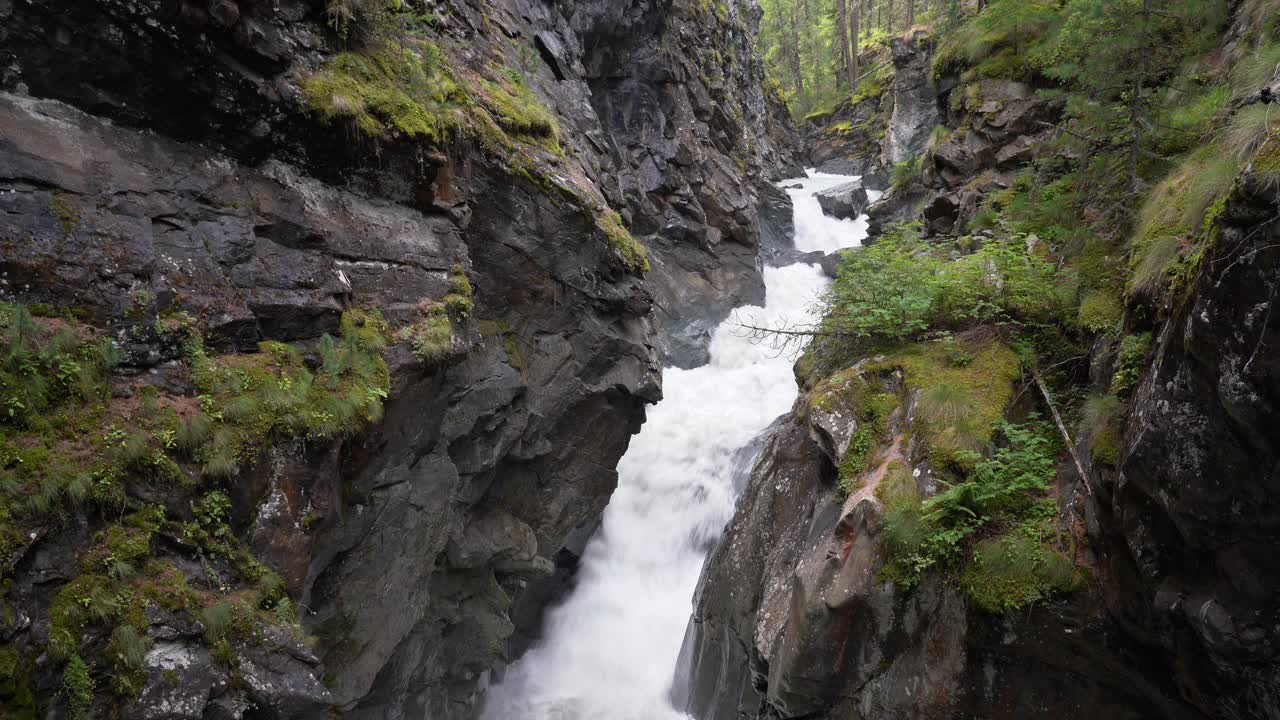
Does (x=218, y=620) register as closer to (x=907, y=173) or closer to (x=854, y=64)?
(x=907, y=173)

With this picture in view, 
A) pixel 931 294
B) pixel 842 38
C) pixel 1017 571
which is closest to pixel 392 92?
pixel 931 294

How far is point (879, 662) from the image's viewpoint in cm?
565

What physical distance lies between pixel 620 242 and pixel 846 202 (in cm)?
2032

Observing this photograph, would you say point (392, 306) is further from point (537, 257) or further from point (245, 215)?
point (537, 257)

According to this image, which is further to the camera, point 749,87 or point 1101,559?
point 749,87

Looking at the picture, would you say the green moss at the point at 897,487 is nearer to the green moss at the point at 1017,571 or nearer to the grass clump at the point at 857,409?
the grass clump at the point at 857,409

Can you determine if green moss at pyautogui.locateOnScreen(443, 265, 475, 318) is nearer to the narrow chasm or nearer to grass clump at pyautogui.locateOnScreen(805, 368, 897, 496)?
the narrow chasm

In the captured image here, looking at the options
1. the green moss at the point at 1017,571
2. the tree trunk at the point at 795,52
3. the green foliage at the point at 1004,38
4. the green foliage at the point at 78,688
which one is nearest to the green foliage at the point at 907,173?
Answer: the green foliage at the point at 1004,38

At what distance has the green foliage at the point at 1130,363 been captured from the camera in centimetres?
475

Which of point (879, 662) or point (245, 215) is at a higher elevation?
point (245, 215)

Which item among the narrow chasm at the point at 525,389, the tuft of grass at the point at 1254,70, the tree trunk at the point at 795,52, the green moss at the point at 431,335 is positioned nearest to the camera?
the narrow chasm at the point at 525,389

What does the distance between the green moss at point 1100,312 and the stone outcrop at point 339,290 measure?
21.6 feet

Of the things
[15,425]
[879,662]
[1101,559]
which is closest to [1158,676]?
[1101,559]

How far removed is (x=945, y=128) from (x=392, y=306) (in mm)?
12004
